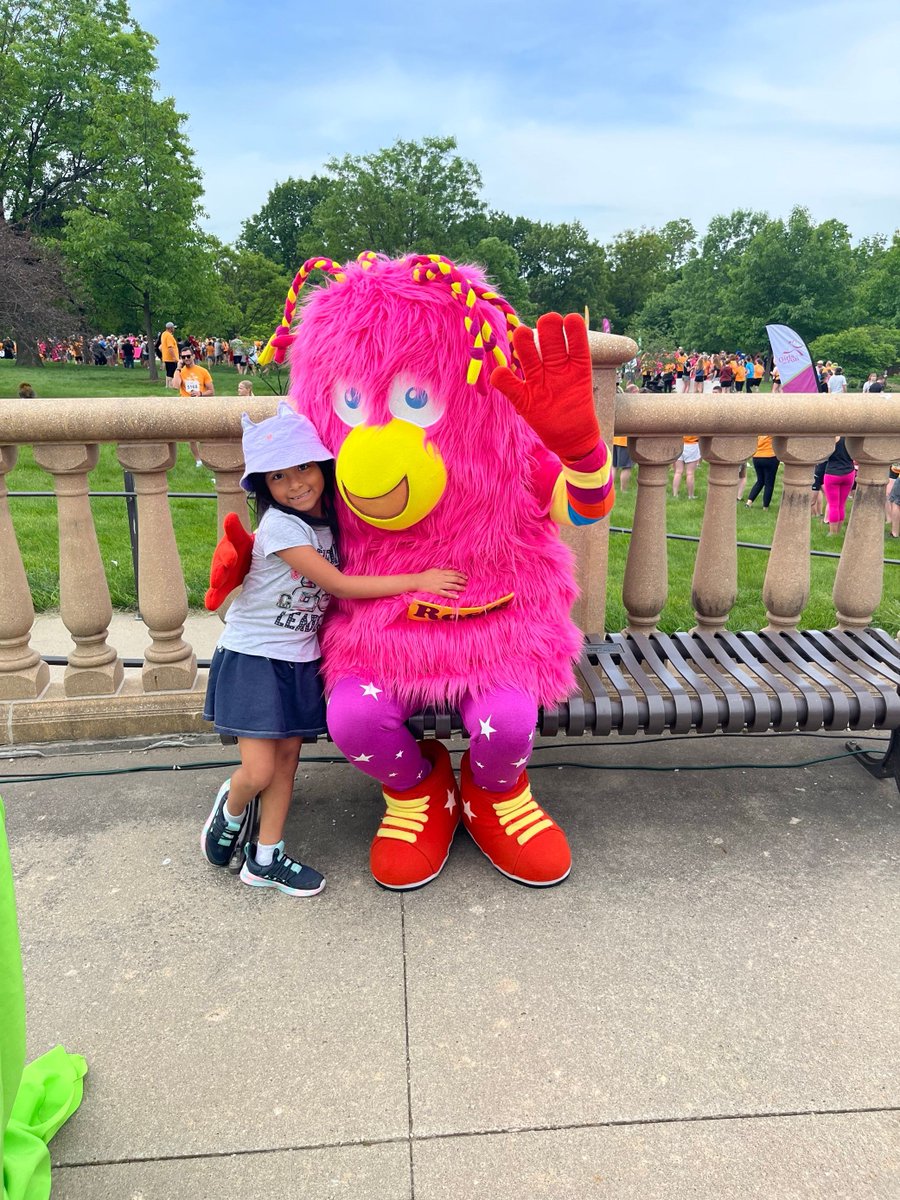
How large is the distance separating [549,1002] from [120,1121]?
983 mm

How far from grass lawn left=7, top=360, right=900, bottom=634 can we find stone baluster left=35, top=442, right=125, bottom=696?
8.77ft

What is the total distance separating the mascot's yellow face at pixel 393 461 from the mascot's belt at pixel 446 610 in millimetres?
239

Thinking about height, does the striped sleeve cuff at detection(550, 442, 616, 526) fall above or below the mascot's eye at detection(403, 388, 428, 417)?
below

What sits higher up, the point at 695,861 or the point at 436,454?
the point at 436,454

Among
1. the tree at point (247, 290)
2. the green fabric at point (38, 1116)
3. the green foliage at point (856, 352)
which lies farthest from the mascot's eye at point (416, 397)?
the green foliage at point (856, 352)

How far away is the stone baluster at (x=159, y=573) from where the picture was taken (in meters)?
3.10

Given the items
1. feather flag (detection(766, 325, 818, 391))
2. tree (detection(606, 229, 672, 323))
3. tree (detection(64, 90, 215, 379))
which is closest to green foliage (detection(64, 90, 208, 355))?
tree (detection(64, 90, 215, 379))

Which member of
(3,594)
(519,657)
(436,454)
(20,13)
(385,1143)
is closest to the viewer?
(385,1143)

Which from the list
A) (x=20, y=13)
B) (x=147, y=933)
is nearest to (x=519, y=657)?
(x=147, y=933)

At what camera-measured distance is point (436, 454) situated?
7.46ft

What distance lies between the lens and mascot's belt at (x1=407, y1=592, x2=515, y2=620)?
239 cm

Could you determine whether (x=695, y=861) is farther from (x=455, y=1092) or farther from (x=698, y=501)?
(x=698, y=501)

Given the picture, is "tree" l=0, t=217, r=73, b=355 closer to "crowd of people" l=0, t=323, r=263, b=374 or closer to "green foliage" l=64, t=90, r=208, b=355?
"green foliage" l=64, t=90, r=208, b=355

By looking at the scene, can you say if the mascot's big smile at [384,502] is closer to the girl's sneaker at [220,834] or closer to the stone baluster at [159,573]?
the girl's sneaker at [220,834]
